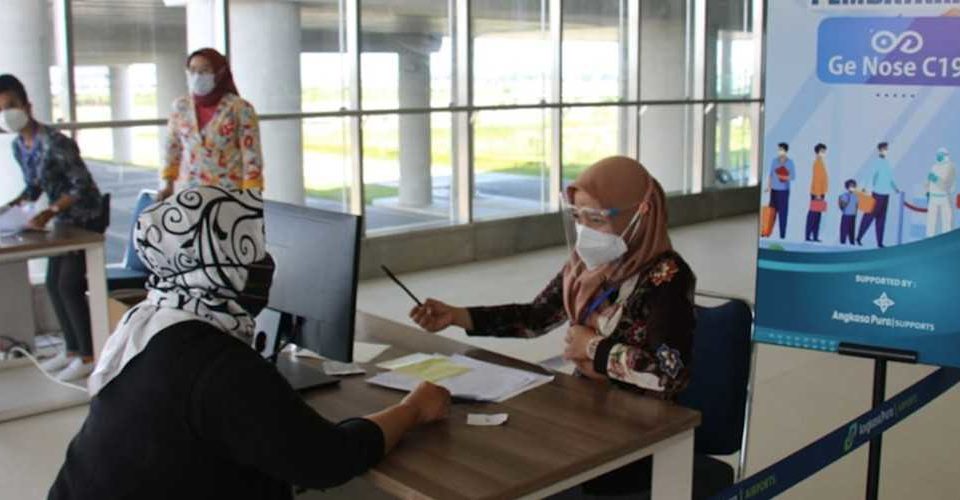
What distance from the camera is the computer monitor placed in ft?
7.26

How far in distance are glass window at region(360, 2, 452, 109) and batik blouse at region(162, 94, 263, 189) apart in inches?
80.8

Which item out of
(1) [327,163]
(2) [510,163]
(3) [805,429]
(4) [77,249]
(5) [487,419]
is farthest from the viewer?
(2) [510,163]

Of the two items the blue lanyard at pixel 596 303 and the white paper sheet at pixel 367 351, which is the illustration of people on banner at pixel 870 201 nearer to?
the blue lanyard at pixel 596 303

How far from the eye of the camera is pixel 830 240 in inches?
99.5

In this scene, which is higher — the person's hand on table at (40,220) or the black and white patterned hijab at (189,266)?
the black and white patterned hijab at (189,266)

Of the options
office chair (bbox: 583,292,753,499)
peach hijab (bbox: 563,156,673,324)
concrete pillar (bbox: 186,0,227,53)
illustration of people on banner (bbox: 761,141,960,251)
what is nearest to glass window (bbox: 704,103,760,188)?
concrete pillar (bbox: 186,0,227,53)

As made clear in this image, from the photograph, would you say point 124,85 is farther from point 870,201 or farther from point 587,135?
point 870,201

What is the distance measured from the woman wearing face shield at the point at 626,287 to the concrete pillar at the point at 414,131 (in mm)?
5157

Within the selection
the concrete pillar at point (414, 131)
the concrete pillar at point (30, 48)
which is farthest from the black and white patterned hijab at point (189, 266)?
the concrete pillar at point (414, 131)

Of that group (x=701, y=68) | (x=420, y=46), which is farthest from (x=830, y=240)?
(x=701, y=68)

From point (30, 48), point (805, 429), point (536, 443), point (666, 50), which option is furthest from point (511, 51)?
point (536, 443)

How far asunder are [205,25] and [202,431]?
517 centimetres

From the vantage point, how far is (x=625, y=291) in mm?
2381

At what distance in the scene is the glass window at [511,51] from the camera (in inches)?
315
